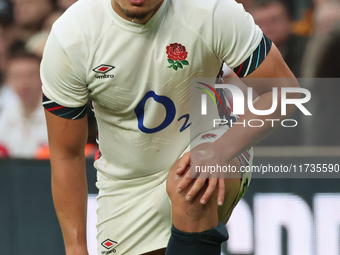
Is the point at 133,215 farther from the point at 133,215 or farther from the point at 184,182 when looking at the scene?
the point at 184,182

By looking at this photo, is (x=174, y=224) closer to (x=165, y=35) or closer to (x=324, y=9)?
(x=165, y=35)

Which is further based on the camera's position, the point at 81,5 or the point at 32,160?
the point at 32,160

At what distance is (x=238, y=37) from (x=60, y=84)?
0.58 meters

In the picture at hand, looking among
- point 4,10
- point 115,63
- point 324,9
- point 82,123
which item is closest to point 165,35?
point 115,63

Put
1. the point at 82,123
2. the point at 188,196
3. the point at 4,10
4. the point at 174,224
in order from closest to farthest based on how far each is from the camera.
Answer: the point at 188,196 < the point at 174,224 < the point at 82,123 < the point at 4,10

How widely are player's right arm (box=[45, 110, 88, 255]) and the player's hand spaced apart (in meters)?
0.47

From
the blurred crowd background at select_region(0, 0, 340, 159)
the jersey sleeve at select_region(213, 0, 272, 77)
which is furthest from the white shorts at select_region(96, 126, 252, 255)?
the blurred crowd background at select_region(0, 0, 340, 159)

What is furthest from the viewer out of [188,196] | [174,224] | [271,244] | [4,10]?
[4,10]

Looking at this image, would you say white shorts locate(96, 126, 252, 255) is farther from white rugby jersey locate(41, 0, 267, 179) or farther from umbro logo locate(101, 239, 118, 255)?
white rugby jersey locate(41, 0, 267, 179)

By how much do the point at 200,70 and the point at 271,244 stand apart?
Answer: 4.65 ft

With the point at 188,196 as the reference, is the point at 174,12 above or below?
above

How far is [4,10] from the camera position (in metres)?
3.02

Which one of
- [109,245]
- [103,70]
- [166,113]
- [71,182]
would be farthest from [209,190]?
[109,245]

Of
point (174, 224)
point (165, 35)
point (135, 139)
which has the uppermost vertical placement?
point (165, 35)
